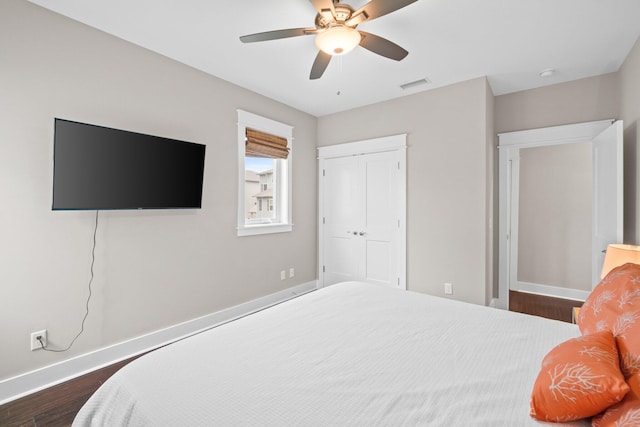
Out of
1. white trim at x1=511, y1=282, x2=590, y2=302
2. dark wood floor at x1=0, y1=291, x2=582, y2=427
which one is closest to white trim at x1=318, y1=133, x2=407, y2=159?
white trim at x1=511, y1=282, x2=590, y2=302

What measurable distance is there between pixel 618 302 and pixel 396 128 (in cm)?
311

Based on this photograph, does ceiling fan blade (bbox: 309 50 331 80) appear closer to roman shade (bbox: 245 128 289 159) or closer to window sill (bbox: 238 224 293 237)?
roman shade (bbox: 245 128 289 159)

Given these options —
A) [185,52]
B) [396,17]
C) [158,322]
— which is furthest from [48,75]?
[396,17]

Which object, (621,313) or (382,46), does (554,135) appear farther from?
(621,313)

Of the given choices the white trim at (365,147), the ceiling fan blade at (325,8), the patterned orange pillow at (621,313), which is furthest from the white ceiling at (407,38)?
the patterned orange pillow at (621,313)

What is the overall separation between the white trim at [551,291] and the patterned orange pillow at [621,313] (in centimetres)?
360

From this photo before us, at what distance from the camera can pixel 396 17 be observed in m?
2.22

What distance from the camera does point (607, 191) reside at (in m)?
2.74

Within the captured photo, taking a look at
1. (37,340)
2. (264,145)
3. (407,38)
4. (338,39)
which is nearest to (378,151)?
(264,145)

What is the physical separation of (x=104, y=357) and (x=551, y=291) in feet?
17.9

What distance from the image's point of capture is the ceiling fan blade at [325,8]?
5.76ft

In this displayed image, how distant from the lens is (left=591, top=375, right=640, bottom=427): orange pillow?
2.38 feet

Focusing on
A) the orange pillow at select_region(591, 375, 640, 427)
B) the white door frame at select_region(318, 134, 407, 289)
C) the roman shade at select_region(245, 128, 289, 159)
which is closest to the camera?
the orange pillow at select_region(591, 375, 640, 427)

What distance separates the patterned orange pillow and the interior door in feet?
5.44
